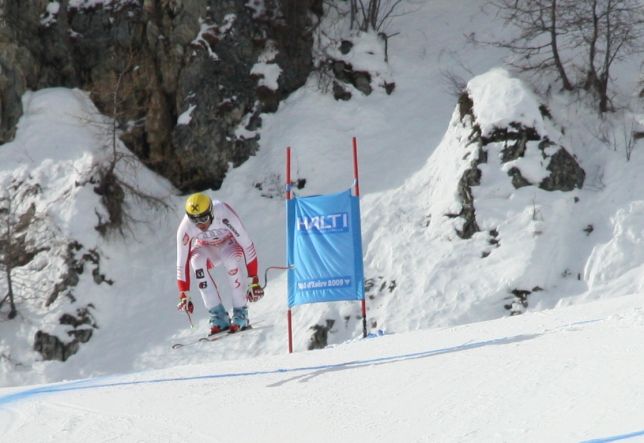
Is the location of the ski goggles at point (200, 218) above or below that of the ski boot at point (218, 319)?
above

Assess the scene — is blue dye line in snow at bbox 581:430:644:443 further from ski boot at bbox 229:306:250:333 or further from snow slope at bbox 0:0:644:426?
ski boot at bbox 229:306:250:333

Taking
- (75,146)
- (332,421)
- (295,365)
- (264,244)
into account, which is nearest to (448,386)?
(332,421)

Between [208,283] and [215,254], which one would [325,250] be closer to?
[215,254]

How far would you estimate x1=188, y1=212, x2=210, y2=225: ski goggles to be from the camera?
12023mm

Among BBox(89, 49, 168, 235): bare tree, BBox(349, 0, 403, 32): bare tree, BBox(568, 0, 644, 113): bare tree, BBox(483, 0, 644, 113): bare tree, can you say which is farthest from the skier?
BBox(349, 0, 403, 32): bare tree

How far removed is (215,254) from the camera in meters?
12.9

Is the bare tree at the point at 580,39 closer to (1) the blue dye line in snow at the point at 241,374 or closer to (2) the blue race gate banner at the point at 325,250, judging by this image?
(2) the blue race gate banner at the point at 325,250

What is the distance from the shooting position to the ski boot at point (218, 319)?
13.2 metres

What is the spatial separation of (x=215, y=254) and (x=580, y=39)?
8.33 meters

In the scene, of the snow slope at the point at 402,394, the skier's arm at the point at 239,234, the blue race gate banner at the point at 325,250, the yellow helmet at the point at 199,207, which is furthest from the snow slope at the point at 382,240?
the yellow helmet at the point at 199,207

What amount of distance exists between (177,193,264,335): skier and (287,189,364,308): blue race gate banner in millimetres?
A: 680

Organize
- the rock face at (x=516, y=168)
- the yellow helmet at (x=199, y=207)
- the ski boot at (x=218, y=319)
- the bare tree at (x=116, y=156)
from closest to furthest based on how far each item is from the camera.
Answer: the yellow helmet at (x=199, y=207), the ski boot at (x=218, y=319), the rock face at (x=516, y=168), the bare tree at (x=116, y=156)

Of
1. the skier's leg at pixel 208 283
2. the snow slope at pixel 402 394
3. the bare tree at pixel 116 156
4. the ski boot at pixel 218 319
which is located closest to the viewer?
the snow slope at pixel 402 394

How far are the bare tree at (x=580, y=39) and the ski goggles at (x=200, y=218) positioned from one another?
22.6 ft
